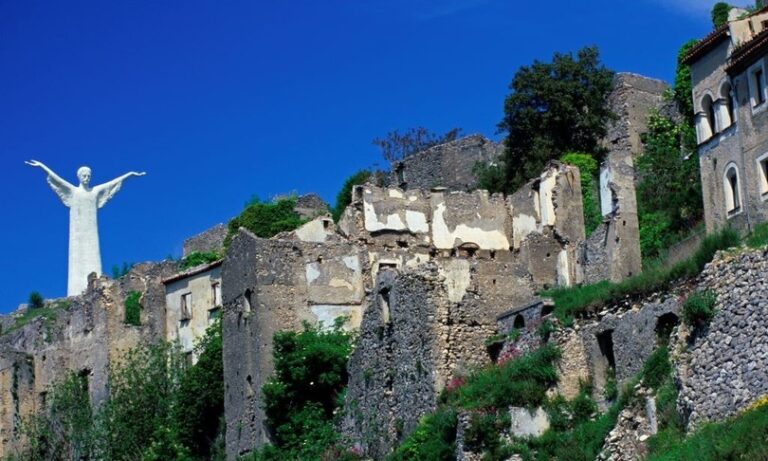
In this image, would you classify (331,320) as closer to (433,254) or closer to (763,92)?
(433,254)

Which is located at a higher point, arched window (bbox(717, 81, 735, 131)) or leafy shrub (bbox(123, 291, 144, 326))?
arched window (bbox(717, 81, 735, 131))

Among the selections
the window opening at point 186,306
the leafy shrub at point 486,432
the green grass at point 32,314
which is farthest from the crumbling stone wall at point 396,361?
the green grass at point 32,314

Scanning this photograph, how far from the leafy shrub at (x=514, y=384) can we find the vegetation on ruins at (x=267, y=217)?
94.7 ft

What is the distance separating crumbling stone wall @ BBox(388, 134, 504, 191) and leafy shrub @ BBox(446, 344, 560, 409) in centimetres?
3175

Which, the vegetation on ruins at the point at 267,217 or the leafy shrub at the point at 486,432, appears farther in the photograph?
the vegetation on ruins at the point at 267,217

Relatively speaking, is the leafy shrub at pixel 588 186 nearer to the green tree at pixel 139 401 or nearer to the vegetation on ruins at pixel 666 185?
the vegetation on ruins at pixel 666 185

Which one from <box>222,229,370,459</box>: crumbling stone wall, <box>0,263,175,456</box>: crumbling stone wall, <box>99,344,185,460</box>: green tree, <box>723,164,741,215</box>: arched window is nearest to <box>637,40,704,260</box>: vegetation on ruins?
<box>723,164,741,215</box>: arched window

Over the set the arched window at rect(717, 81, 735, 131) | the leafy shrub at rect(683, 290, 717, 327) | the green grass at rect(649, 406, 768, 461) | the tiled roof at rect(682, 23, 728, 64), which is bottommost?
the green grass at rect(649, 406, 768, 461)

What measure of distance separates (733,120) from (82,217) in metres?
42.0

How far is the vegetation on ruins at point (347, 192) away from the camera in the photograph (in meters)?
66.3

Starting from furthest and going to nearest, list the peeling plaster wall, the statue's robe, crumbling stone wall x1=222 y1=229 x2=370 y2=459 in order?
the statue's robe < the peeling plaster wall < crumbling stone wall x1=222 y1=229 x2=370 y2=459

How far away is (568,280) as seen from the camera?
48.2m

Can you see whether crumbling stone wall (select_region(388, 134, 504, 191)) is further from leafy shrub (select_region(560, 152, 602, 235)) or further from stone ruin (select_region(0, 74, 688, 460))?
leafy shrub (select_region(560, 152, 602, 235))

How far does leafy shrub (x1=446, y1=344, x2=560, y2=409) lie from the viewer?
34531 millimetres
